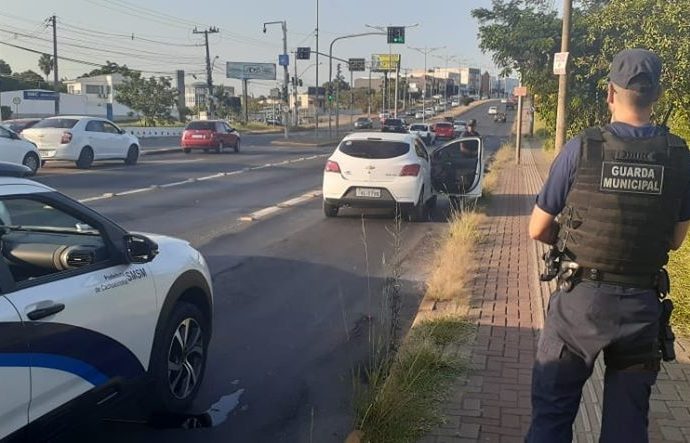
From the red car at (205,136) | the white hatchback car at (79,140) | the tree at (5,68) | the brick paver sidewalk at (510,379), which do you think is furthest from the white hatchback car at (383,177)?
the tree at (5,68)

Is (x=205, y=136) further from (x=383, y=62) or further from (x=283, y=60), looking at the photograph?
(x=383, y=62)

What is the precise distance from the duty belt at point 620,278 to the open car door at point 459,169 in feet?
34.3

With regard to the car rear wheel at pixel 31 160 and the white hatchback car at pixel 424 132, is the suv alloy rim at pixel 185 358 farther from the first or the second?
the white hatchback car at pixel 424 132

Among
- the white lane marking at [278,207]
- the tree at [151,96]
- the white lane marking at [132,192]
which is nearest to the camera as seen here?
the white lane marking at [278,207]

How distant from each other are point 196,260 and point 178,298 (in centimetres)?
41

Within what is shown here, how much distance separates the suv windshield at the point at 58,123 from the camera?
22.6 meters

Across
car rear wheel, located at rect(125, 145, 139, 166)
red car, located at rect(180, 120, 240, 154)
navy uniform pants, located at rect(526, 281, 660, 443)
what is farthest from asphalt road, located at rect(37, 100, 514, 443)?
red car, located at rect(180, 120, 240, 154)

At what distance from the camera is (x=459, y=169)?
1380 centimetres

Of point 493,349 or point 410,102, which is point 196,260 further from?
point 410,102

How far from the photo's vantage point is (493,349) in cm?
546

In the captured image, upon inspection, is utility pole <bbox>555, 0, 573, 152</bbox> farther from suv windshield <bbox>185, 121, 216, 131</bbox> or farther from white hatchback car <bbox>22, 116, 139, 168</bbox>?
suv windshield <bbox>185, 121, 216, 131</bbox>

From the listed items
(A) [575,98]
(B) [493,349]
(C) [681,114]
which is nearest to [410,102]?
(A) [575,98]

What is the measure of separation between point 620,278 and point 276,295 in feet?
16.3

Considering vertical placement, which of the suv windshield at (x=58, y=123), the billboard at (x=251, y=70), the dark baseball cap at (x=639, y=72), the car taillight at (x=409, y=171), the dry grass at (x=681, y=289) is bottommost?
the dry grass at (x=681, y=289)
